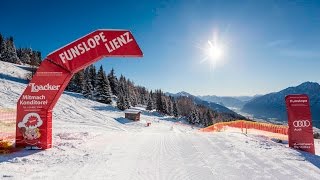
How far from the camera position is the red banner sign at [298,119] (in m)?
13.7

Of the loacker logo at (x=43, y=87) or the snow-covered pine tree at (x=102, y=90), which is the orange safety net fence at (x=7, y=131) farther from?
the snow-covered pine tree at (x=102, y=90)

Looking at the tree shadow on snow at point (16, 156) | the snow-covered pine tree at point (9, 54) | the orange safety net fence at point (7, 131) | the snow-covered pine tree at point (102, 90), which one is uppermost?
the snow-covered pine tree at point (9, 54)

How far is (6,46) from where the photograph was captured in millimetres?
109125

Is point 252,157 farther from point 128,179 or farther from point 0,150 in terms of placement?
point 0,150

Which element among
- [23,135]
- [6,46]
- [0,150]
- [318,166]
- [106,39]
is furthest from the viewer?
[6,46]

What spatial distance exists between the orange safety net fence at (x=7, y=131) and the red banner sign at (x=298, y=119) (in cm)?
1100

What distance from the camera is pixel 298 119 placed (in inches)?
544

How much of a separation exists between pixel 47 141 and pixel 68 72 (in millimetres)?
2535

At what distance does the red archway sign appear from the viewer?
1116cm

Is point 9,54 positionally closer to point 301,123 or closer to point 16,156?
point 16,156

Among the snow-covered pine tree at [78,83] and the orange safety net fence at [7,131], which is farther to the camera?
the snow-covered pine tree at [78,83]

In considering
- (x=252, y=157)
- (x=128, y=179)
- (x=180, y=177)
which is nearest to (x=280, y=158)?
(x=252, y=157)

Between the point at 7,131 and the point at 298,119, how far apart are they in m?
14.5

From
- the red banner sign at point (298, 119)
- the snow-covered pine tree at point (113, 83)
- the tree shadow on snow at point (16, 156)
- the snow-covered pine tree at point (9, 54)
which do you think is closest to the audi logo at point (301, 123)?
the red banner sign at point (298, 119)
